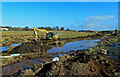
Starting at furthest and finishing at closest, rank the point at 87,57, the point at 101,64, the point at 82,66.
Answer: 1. the point at 87,57
2. the point at 101,64
3. the point at 82,66

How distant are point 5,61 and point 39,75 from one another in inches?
176

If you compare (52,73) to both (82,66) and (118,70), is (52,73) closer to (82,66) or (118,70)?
(82,66)

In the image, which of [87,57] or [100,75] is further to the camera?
[87,57]

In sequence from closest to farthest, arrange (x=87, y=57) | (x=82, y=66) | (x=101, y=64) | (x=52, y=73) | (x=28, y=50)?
(x=52, y=73) → (x=82, y=66) → (x=101, y=64) → (x=87, y=57) → (x=28, y=50)

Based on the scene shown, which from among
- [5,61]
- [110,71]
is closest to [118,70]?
[110,71]

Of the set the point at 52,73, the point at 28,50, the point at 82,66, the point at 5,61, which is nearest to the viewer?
the point at 52,73

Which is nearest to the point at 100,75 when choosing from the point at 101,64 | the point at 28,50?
the point at 101,64

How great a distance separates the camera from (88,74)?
14.8 ft

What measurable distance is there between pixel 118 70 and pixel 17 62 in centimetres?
702

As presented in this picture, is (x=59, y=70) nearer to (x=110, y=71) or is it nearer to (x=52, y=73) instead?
(x=52, y=73)

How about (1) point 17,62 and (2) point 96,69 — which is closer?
(2) point 96,69

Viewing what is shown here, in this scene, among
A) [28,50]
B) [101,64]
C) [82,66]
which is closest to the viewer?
[82,66]

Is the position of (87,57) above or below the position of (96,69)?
above

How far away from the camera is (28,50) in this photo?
11227 mm
